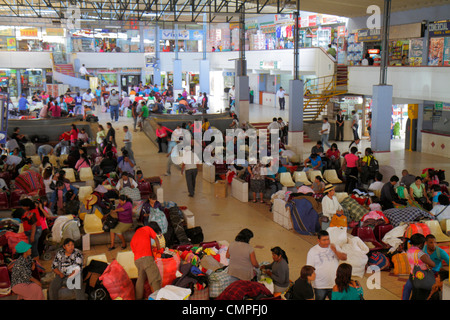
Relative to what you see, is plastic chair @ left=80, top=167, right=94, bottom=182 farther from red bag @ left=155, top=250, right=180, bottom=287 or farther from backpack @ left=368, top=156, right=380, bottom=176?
backpack @ left=368, top=156, right=380, bottom=176

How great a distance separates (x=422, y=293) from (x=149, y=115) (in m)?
21.2

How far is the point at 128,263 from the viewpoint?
833cm

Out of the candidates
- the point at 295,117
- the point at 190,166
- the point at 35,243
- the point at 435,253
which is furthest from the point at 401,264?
the point at 295,117

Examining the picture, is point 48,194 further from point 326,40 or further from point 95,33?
point 95,33

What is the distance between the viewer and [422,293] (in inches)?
264

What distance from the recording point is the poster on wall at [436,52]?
65.4 feet

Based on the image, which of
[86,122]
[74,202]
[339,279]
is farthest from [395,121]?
[339,279]

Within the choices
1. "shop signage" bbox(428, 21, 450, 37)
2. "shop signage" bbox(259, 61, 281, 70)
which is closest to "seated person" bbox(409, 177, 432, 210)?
"shop signage" bbox(428, 21, 450, 37)

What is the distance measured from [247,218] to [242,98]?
45.9 feet

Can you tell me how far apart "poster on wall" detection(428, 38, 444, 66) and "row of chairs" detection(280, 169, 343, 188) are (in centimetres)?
828

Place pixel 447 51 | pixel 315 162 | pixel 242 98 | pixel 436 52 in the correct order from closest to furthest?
1. pixel 315 162
2. pixel 447 51
3. pixel 436 52
4. pixel 242 98

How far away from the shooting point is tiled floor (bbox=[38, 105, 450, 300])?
9.16 m

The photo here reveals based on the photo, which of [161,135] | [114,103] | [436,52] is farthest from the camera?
[114,103]

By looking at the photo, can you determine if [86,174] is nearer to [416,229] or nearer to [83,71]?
[416,229]
